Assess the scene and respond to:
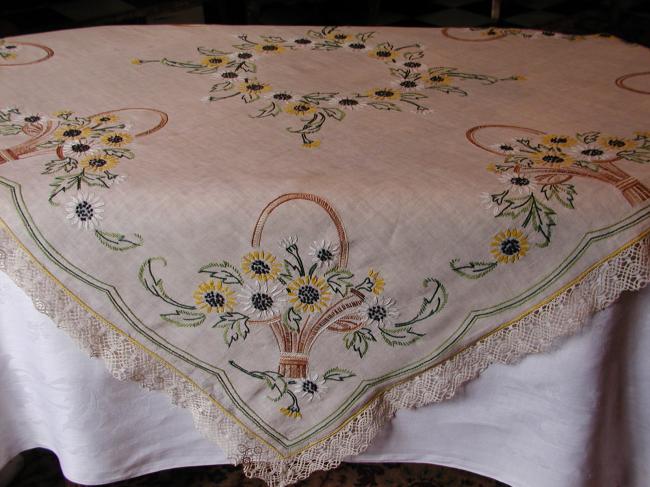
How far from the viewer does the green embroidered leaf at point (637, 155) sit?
0.99m

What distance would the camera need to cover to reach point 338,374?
97 cm

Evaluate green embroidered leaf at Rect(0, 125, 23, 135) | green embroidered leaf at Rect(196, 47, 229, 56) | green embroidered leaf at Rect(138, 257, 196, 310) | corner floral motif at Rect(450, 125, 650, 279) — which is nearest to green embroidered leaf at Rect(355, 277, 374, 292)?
corner floral motif at Rect(450, 125, 650, 279)

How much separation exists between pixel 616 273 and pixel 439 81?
0.50m

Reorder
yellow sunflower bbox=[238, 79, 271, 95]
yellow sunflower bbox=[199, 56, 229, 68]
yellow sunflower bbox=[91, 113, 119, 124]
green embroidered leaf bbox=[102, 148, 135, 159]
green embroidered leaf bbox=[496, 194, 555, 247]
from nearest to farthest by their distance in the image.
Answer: green embroidered leaf bbox=[496, 194, 555, 247] → green embroidered leaf bbox=[102, 148, 135, 159] → yellow sunflower bbox=[91, 113, 119, 124] → yellow sunflower bbox=[238, 79, 271, 95] → yellow sunflower bbox=[199, 56, 229, 68]

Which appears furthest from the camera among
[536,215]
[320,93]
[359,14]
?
[359,14]

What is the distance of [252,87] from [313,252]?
43 cm

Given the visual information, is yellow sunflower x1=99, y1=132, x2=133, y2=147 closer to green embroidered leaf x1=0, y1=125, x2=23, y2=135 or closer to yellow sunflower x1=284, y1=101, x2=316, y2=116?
green embroidered leaf x1=0, y1=125, x2=23, y2=135

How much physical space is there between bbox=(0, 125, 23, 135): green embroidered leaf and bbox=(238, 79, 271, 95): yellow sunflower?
0.34 meters

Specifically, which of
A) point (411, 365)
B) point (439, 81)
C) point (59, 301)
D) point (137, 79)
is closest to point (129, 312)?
point (59, 301)

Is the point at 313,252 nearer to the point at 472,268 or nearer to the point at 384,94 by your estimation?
the point at 472,268

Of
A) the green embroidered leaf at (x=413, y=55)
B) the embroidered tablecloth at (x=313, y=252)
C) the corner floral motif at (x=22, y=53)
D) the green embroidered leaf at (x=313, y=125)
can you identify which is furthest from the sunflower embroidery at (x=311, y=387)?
the corner floral motif at (x=22, y=53)

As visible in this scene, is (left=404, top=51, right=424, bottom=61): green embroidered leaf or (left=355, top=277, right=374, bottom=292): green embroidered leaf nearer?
(left=355, top=277, right=374, bottom=292): green embroidered leaf

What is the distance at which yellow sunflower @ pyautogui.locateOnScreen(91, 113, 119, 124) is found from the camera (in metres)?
1.12

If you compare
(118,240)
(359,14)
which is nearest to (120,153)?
(118,240)
